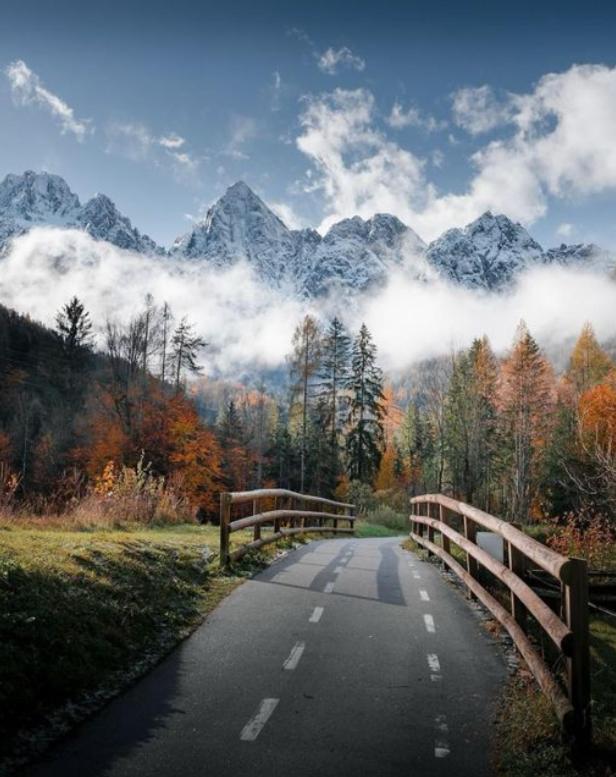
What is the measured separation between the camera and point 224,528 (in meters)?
10.0

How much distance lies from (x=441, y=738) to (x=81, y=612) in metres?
3.64

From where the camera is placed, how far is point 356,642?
664cm

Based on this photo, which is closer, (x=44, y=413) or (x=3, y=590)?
(x=3, y=590)

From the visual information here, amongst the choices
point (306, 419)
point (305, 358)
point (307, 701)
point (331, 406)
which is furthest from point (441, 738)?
point (331, 406)

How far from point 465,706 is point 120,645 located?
3302 millimetres

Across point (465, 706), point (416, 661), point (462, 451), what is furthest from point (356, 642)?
point (462, 451)

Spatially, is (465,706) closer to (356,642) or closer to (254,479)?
(356,642)

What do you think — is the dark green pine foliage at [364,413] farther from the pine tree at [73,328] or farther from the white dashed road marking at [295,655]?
the white dashed road marking at [295,655]

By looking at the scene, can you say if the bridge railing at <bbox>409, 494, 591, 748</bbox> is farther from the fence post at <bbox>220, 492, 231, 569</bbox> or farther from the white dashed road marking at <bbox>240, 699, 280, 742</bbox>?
the fence post at <bbox>220, 492, 231, 569</bbox>

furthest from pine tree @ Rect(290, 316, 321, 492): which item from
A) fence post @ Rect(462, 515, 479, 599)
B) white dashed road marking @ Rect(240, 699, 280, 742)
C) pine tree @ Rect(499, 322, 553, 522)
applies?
white dashed road marking @ Rect(240, 699, 280, 742)

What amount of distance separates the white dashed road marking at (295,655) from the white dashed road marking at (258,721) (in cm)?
86

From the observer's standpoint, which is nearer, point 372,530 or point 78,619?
point 78,619

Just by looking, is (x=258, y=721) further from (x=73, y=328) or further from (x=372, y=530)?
(x=73, y=328)

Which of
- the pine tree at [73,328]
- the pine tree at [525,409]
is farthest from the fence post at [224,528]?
the pine tree at [73,328]
